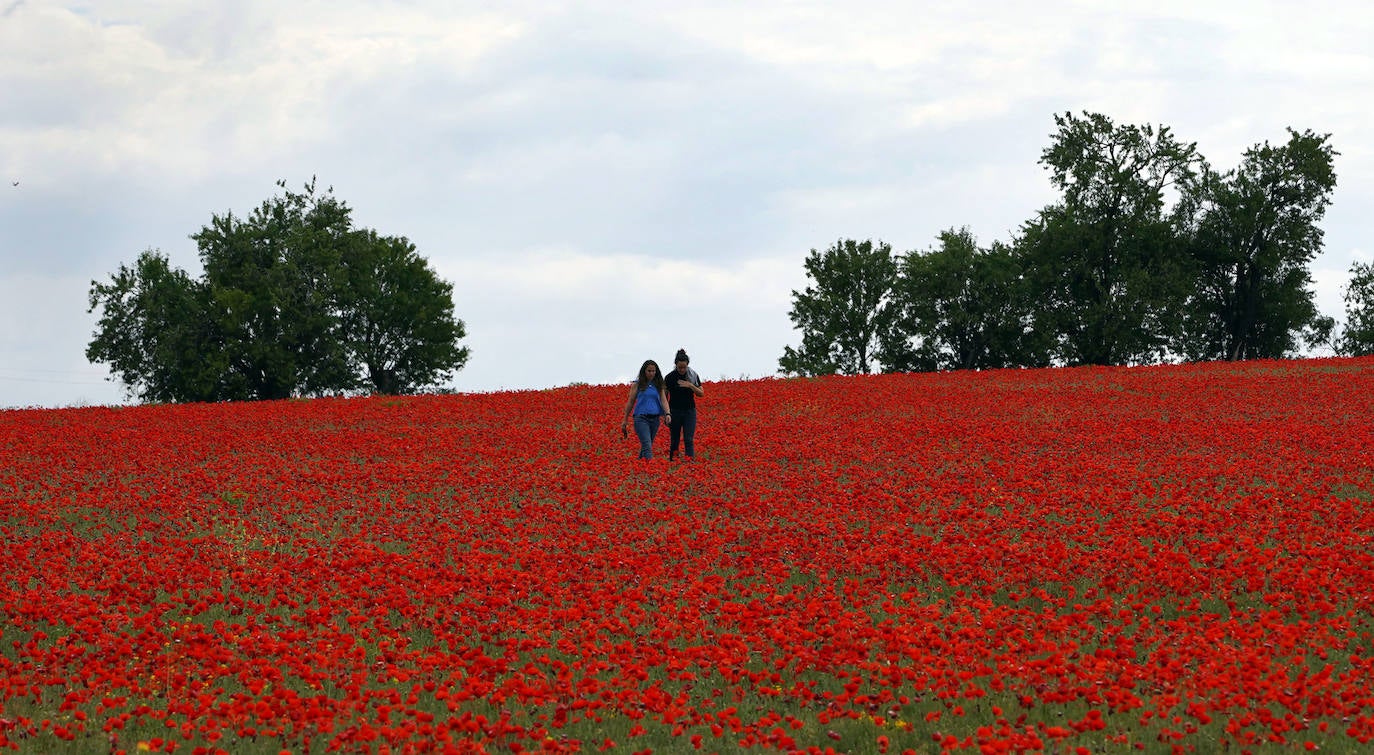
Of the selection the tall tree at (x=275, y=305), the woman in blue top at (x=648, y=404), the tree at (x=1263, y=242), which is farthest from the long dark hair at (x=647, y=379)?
the tree at (x=1263, y=242)

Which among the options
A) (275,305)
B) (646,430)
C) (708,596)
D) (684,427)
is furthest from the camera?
(275,305)

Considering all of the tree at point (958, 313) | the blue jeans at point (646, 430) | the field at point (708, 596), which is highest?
the tree at point (958, 313)

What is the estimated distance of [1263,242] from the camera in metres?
60.8

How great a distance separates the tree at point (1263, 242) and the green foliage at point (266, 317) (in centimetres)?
3837

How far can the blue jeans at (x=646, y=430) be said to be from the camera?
22656 mm

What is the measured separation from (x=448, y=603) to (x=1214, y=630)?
6704mm

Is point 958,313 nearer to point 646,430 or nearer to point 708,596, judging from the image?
point 646,430

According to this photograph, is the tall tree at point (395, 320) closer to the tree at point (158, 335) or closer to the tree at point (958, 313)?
the tree at point (158, 335)

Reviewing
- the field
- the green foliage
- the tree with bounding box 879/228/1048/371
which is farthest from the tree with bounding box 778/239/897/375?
the field

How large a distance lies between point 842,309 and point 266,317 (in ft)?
95.9

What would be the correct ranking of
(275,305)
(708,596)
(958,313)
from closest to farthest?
(708,596) < (275,305) < (958,313)

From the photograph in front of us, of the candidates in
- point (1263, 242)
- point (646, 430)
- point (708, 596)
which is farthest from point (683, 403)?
point (1263, 242)

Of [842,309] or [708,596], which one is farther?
[842,309]

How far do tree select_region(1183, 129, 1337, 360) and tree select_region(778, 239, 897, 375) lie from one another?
15.8 m
